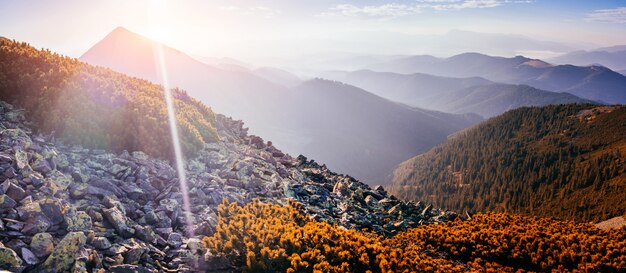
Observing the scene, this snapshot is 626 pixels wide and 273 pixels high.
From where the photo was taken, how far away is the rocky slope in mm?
8898

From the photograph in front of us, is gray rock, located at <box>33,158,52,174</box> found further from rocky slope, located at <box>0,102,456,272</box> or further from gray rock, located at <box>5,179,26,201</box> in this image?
gray rock, located at <box>5,179,26,201</box>

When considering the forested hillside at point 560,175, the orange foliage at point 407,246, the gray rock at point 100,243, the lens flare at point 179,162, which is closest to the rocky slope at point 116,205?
the gray rock at point 100,243

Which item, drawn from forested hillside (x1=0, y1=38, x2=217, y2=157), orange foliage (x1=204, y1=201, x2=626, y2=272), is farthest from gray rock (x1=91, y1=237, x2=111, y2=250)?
forested hillside (x1=0, y1=38, x2=217, y2=157)

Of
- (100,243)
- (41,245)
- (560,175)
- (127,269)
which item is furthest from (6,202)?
(560,175)

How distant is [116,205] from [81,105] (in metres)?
7.63

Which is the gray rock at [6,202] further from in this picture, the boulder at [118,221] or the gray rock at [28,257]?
the boulder at [118,221]

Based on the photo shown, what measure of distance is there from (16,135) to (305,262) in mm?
11775

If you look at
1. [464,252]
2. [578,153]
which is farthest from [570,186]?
[464,252]

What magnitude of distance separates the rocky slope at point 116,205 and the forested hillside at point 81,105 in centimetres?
73

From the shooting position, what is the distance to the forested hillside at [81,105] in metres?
15.6

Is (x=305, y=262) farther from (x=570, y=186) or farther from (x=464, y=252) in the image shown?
(x=570, y=186)

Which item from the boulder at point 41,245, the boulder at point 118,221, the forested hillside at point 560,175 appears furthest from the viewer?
the forested hillside at point 560,175

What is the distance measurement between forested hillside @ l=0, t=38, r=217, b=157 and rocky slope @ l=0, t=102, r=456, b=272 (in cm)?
73

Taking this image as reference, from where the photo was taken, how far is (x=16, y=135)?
514 inches
